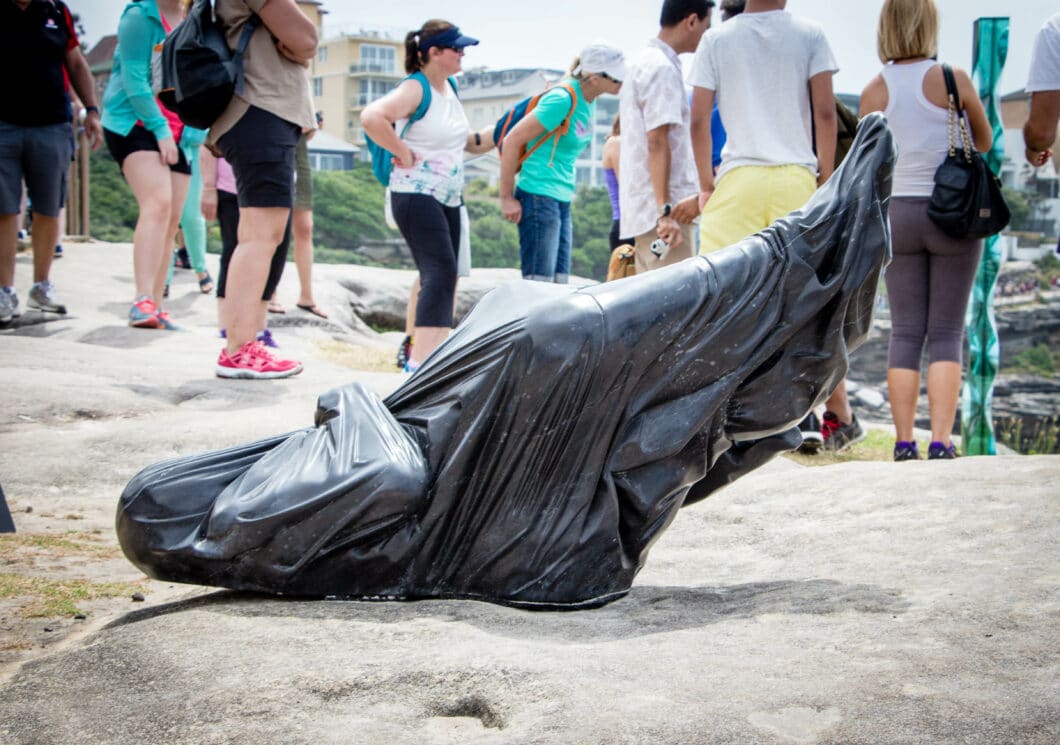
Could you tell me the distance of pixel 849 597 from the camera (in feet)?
8.39

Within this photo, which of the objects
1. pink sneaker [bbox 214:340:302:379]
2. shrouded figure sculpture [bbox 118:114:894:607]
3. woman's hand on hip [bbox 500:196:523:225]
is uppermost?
woman's hand on hip [bbox 500:196:523:225]

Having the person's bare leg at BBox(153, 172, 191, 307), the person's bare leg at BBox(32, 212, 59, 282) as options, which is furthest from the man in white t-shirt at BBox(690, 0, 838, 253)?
the person's bare leg at BBox(32, 212, 59, 282)

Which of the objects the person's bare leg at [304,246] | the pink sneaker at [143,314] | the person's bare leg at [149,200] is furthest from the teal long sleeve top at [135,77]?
the person's bare leg at [304,246]

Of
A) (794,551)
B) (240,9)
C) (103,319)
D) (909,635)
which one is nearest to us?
(909,635)

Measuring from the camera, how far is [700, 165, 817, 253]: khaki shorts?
4.38 meters

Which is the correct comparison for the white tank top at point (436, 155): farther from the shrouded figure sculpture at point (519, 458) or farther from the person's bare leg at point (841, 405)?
the shrouded figure sculpture at point (519, 458)

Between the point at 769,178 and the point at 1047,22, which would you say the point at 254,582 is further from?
the point at 1047,22

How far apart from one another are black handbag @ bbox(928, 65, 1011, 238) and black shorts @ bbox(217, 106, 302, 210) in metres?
2.95

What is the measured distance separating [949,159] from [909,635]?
2986 millimetres

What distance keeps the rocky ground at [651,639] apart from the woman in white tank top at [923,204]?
36.9 inches

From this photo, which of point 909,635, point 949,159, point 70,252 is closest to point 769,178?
point 949,159

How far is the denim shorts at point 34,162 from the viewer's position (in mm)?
6418

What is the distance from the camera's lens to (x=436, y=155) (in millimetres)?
5602

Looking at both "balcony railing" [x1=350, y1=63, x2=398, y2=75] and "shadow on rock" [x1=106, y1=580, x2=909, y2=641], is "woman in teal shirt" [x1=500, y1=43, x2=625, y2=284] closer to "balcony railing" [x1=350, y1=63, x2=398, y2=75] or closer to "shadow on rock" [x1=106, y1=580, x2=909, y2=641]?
"shadow on rock" [x1=106, y1=580, x2=909, y2=641]
